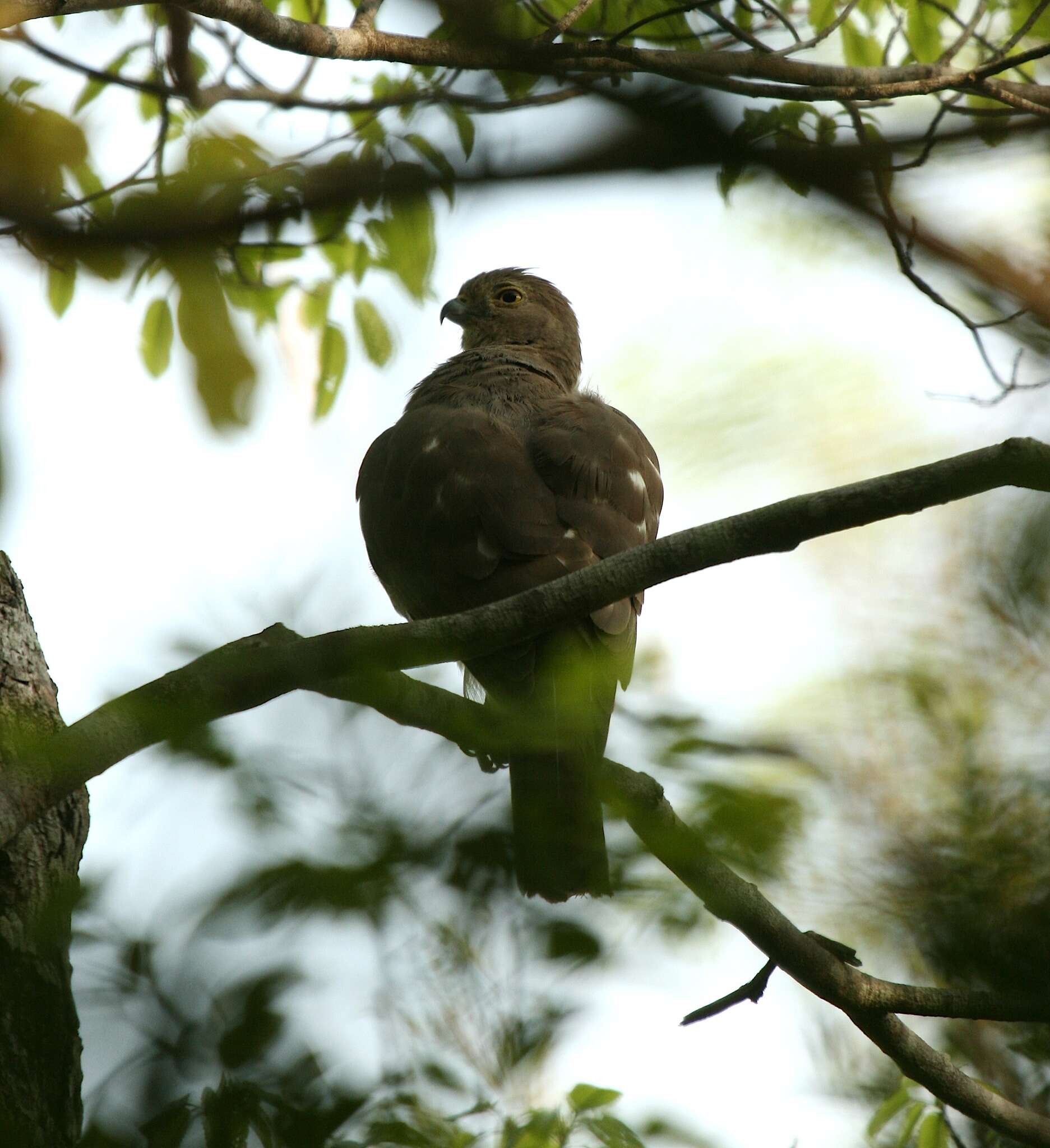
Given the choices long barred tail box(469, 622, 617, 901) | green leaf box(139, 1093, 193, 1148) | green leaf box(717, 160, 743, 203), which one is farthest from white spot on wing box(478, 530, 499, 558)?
green leaf box(139, 1093, 193, 1148)

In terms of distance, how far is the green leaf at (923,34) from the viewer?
4.12 metres

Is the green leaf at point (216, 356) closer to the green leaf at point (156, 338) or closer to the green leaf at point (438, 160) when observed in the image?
the green leaf at point (438, 160)

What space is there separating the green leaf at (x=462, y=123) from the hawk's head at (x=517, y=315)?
3621 millimetres

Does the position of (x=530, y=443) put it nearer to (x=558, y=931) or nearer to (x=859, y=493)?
(x=859, y=493)

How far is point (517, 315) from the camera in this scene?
6137 millimetres

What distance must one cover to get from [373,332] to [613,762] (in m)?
3.07

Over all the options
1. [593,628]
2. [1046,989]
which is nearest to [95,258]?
[1046,989]

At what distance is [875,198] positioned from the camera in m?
0.97

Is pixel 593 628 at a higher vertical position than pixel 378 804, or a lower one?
higher

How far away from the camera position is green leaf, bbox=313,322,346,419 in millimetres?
4238

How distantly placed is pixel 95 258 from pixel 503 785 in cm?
64

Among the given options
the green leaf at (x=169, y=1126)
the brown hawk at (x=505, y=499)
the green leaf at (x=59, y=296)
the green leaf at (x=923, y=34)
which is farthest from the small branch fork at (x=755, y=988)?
the green leaf at (x=923, y=34)

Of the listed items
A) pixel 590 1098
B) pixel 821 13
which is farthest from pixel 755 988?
pixel 821 13

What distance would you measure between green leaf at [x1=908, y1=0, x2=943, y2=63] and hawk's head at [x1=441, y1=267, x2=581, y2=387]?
2236mm
